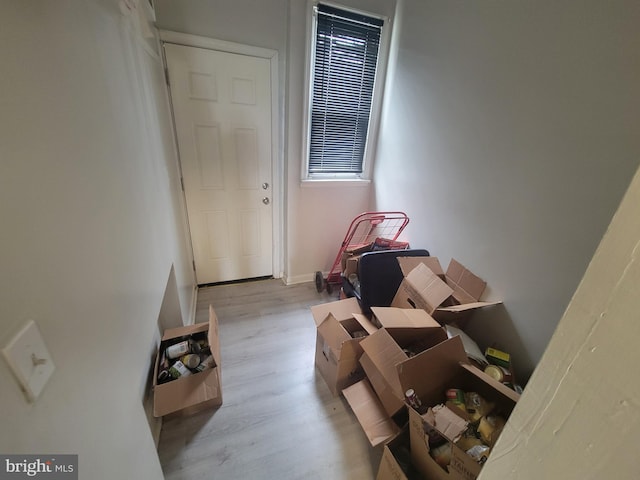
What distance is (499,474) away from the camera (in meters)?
0.55

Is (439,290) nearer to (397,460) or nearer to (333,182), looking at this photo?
(397,460)

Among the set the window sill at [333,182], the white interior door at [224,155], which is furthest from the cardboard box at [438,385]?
the white interior door at [224,155]

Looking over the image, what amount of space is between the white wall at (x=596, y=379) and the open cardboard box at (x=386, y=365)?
0.77 metres

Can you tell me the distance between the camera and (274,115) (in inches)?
90.1

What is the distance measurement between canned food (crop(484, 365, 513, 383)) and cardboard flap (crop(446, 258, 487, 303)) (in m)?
0.39

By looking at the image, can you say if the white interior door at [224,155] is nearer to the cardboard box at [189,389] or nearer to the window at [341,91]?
the window at [341,91]

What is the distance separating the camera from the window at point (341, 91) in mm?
2139

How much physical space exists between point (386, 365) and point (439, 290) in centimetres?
59

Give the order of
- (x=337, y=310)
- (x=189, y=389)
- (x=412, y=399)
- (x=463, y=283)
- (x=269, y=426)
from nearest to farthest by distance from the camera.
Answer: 1. (x=412, y=399)
2. (x=189, y=389)
3. (x=269, y=426)
4. (x=463, y=283)
5. (x=337, y=310)

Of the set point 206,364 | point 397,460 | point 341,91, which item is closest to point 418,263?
point 397,460

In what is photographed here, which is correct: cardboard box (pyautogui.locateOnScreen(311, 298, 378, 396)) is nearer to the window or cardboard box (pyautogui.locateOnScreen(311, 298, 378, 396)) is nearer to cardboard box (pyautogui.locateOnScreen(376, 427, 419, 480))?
cardboard box (pyautogui.locateOnScreen(376, 427, 419, 480))

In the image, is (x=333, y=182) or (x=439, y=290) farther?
(x=333, y=182)

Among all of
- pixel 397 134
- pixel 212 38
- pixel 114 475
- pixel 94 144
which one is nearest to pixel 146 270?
pixel 94 144

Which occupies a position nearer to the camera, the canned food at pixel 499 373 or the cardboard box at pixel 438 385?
the cardboard box at pixel 438 385
